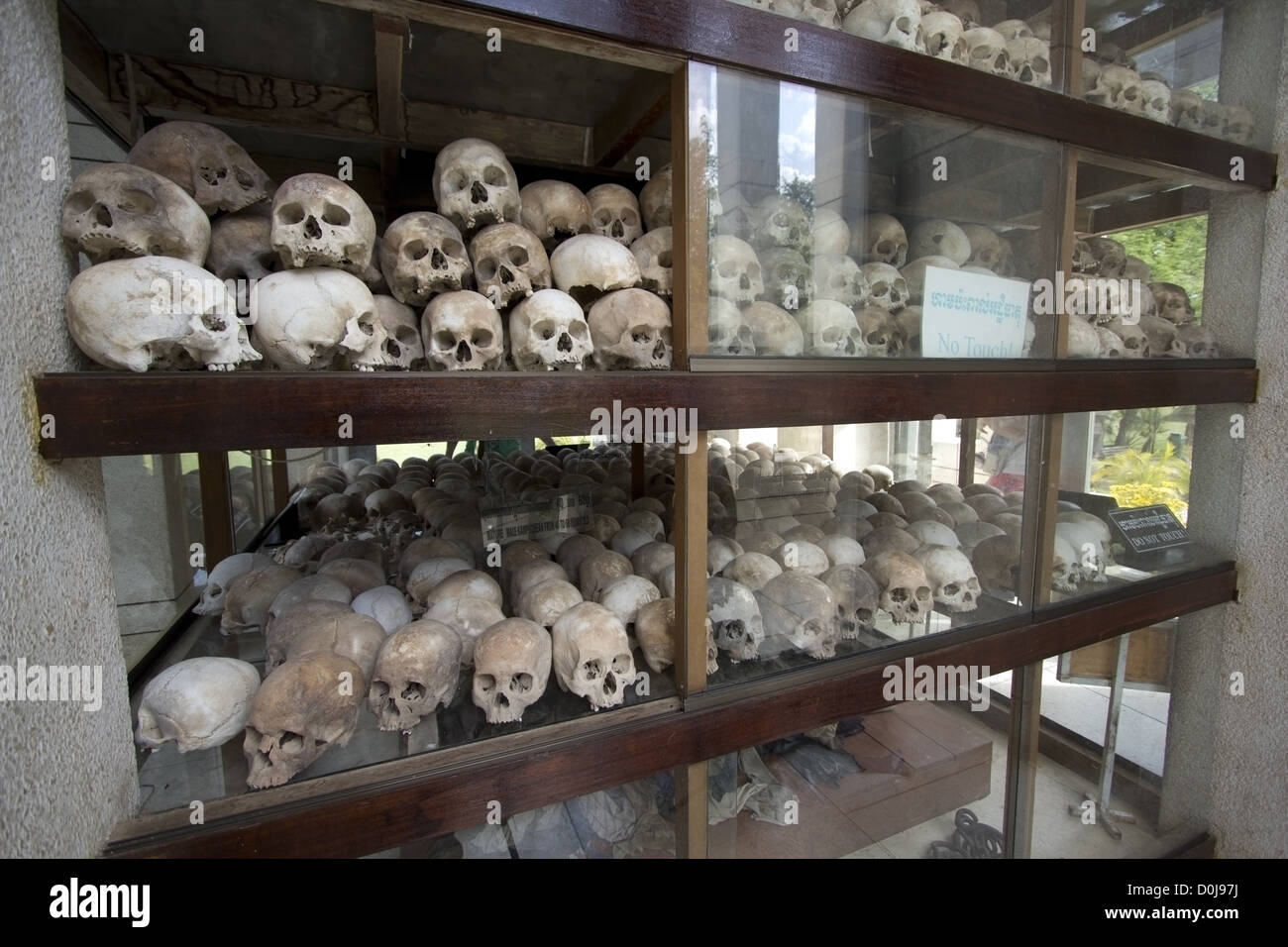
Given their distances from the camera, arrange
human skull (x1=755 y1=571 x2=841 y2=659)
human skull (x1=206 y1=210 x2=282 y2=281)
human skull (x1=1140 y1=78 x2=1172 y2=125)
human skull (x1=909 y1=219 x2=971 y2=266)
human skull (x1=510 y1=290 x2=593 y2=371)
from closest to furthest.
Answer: human skull (x1=206 y1=210 x2=282 y2=281) → human skull (x1=510 y1=290 x2=593 y2=371) → human skull (x1=755 y1=571 x2=841 y2=659) → human skull (x1=909 y1=219 x2=971 y2=266) → human skull (x1=1140 y1=78 x2=1172 y2=125)

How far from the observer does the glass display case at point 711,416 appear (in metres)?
1.12

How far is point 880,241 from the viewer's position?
1853 mm

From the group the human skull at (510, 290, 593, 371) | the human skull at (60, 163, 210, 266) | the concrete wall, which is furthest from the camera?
the human skull at (510, 290, 593, 371)

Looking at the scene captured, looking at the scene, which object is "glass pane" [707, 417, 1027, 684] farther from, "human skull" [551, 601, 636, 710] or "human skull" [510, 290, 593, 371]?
"human skull" [510, 290, 593, 371]

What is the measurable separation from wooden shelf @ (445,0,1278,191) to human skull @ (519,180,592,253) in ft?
1.40

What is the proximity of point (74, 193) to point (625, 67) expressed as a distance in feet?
3.77

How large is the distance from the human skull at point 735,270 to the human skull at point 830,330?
6.2 inches

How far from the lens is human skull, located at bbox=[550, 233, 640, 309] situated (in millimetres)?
1396

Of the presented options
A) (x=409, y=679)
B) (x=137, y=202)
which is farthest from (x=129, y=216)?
(x=409, y=679)

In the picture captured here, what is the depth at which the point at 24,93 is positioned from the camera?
886 millimetres

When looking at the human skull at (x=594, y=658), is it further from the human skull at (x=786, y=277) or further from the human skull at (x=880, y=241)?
the human skull at (x=880, y=241)

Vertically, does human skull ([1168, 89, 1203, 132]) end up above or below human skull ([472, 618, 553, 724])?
above

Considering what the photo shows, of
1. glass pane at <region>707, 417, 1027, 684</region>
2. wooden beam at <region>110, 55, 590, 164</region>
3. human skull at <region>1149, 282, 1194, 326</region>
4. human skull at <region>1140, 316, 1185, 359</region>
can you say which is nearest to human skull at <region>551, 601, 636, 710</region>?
glass pane at <region>707, 417, 1027, 684</region>

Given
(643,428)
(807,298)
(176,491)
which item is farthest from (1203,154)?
(176,491)
